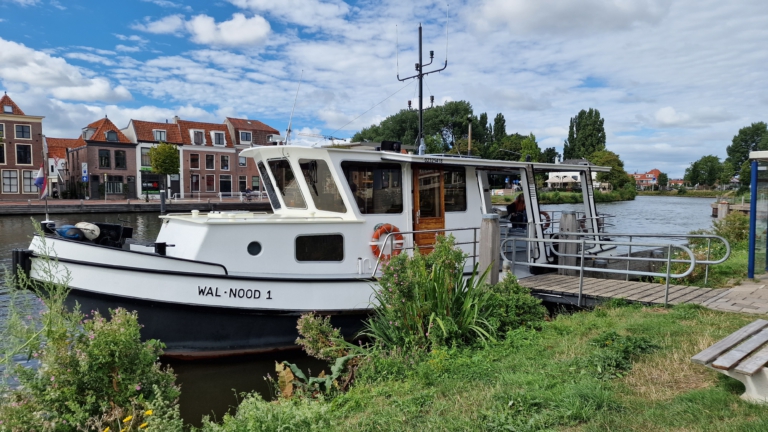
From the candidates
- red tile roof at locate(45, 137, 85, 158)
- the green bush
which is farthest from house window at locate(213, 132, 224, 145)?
the green bush

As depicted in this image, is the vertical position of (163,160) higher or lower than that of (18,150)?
lower

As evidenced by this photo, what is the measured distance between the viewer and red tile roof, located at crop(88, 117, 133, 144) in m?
43.7

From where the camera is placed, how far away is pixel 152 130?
46250 mm

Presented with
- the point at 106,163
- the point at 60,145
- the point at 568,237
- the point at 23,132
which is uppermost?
the point at 23,132

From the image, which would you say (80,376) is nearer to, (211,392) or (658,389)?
(211,392)

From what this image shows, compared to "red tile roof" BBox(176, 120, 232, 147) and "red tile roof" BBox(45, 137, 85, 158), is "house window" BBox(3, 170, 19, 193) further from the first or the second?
"red tile roof" BBox(176, 120, 232, 147)

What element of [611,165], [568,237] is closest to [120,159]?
[568,237]

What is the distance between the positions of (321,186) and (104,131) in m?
44.1

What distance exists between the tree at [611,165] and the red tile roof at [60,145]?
199 feet

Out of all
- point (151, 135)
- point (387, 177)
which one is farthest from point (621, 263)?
point (151, 135)

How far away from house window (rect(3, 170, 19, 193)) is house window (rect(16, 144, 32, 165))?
101cm

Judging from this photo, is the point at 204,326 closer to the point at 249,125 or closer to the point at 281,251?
the point at 281,251

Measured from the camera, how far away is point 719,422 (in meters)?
3.10

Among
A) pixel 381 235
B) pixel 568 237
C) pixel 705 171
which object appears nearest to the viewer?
pixel 381 235
